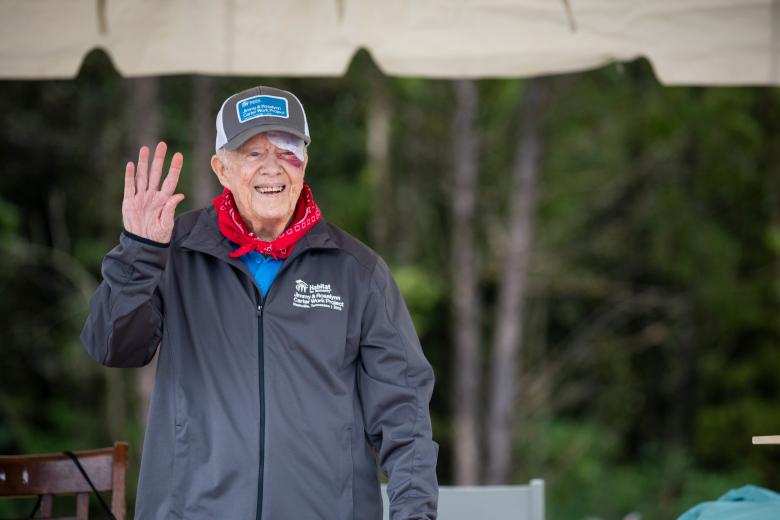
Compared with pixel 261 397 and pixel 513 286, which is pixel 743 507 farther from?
pixel 513 286

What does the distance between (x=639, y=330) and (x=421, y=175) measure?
307cm

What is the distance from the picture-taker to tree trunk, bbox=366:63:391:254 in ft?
32.7

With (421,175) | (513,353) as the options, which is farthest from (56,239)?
(513,353)

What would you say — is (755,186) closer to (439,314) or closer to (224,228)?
(439,314)

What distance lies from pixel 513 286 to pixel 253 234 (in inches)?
272

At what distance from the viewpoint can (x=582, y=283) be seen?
1043 cm

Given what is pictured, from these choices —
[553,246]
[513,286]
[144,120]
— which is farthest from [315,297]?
[553,246]

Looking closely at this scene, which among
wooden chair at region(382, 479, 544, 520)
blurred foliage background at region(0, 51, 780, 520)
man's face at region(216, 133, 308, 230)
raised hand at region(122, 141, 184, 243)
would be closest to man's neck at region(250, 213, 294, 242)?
man's face at region(216, 133, 308, 230)

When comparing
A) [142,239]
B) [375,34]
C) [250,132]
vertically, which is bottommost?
[142,239]

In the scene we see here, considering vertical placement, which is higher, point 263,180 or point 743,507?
point 263,180

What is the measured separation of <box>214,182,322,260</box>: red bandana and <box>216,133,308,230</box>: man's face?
0.08 ft

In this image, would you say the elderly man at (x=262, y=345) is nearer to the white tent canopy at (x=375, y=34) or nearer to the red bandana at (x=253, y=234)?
the red bandana at (x=253, y=234)

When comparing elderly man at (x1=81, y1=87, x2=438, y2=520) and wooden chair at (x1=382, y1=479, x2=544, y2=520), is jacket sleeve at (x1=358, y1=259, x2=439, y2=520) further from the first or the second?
wooden chair at (x1=382, y1=479, x2=544, y2=520)

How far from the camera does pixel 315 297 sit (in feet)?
7.18
